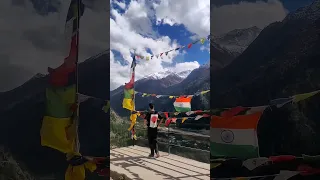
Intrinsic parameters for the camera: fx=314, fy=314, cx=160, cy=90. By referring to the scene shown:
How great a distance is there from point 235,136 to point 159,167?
3178 mm

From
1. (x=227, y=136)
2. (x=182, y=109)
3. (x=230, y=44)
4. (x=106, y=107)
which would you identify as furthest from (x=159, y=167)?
(x=230, y=44)

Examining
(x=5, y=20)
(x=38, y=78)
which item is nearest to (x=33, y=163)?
(x=38, y=78)

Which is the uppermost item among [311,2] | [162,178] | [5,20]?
[311,2]

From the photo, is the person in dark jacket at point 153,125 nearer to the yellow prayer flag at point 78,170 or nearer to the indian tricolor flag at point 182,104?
the indian tricolor flag at point 182,104

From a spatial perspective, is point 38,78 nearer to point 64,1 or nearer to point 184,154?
point 64,1

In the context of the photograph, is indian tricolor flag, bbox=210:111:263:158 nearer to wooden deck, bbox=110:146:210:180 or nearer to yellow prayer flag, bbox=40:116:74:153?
yellow prayer flag, bbox=40:116:74:153

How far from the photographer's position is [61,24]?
3127 millimetres

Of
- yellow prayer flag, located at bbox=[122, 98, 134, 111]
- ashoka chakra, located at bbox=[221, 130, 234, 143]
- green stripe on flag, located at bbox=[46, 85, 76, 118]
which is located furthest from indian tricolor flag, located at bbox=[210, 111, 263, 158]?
yellow prayer flag, located at bbox=[122, 98, 134, 111]

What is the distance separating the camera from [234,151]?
3.50m

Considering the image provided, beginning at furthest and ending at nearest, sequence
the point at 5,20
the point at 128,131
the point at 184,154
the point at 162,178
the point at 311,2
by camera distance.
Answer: the point at 128,131
the point at 184,154
the point at 162,178
the point at 311,2
the point at 5,20

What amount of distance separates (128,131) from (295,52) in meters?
7.72

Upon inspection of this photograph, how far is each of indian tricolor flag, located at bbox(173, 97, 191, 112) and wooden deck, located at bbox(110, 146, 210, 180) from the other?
1449 millimetres

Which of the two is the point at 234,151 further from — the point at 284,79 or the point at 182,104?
the point at 182,104

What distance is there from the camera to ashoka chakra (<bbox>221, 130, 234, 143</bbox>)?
3.52m
